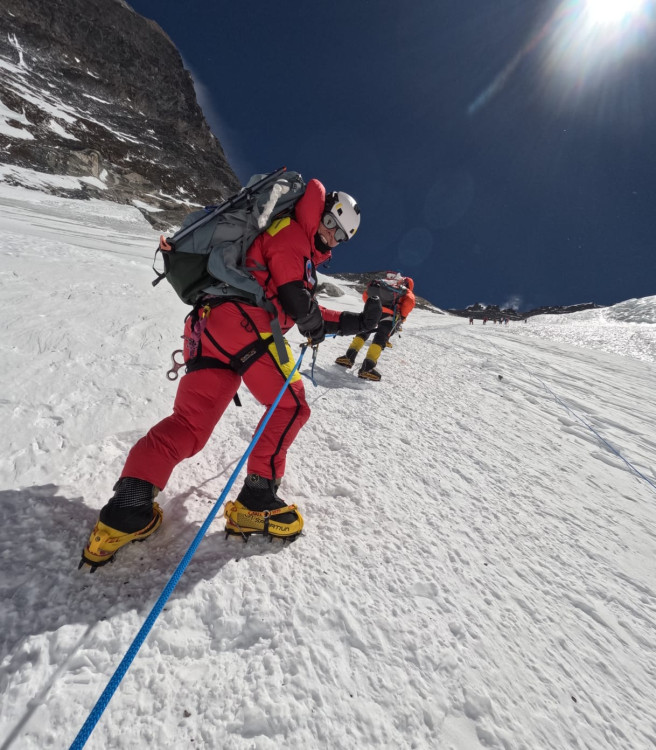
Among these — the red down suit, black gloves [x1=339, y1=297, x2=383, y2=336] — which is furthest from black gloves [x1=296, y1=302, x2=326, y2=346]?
black gloves [x1=339, y1=297, x2=383, y2=336]

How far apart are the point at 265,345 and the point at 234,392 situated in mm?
350

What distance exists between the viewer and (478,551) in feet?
6.68

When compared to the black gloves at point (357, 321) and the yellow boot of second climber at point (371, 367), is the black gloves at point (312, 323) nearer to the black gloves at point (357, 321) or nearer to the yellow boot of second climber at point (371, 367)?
the black gloves at point (357, 321)

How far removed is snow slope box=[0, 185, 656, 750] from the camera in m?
1.20

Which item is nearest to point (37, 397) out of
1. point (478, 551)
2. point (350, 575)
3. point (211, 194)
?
point (350, 575)

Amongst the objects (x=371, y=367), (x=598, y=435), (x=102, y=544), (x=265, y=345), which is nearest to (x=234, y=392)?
(x=265, y=345)

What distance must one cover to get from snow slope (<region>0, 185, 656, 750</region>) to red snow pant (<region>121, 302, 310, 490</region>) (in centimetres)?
45

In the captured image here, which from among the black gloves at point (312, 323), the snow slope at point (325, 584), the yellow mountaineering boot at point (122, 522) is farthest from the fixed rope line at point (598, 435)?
the yellow mountaineering boot at point (122, 522)

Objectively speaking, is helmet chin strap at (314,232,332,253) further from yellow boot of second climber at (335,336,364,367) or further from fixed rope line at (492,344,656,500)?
fixed rope line at (492,344,656,500)

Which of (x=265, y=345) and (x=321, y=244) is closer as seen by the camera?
(x=265, y=345)

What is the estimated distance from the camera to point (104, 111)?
224 feet

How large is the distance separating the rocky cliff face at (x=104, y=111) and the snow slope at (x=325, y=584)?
32169mm

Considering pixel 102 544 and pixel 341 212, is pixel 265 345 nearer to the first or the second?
pixel 341 212

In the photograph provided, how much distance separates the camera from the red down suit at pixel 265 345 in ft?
6.29
